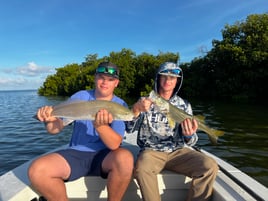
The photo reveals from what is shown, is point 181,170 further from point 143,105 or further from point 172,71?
point 172,71

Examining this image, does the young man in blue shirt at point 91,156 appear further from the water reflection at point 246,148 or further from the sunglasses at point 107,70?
the water reflection at point 246,148

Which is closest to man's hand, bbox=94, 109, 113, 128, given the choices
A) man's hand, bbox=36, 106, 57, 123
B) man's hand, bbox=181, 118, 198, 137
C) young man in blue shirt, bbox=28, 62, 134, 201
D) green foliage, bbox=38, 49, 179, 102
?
young man in blue shirt, bbox=28, 62, 134, 201

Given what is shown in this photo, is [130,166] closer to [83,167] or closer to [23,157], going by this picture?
[83,167]

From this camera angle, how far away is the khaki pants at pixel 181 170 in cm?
332

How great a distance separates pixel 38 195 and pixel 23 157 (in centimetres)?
623

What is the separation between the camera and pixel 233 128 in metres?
13.4

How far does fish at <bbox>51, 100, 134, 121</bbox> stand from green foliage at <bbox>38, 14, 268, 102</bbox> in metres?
34.8

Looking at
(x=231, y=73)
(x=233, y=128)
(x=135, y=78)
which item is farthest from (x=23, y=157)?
(x=135, y=78)

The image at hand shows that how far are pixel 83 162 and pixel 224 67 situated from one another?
4033 centimetres

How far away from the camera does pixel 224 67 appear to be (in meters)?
41.0

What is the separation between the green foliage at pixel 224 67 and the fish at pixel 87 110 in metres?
34.8

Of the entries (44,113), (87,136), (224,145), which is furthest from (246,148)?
(44,113)

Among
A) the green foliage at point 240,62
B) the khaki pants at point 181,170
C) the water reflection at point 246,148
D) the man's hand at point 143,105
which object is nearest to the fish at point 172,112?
the man's hand at point 143,105

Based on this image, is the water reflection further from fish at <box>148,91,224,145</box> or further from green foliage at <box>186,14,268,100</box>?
green foliage at <box>186,14,268,100</box>
